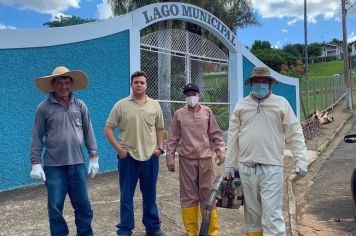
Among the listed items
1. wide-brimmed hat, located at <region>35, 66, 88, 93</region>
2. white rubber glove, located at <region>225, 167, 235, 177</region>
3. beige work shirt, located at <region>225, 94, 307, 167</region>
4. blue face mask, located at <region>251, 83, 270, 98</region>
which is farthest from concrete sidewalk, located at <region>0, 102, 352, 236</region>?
blue face mask, located at <region>251, 83, 270, 98</region>

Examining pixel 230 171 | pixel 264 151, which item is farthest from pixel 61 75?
pixel 264 151

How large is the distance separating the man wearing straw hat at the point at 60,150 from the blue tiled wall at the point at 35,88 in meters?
2.92

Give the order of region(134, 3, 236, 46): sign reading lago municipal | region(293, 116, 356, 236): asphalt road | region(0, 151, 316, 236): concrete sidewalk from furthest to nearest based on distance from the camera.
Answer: region(134, 3, 236, 46): sign reading lago municipal, region(293, 116, 356, 236): asphalt road, region(0, 151, 316, 236): concrete sidewalk

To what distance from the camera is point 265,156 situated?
4.04 metres

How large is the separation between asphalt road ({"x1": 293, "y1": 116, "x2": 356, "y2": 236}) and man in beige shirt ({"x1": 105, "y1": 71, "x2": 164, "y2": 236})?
207 centimetres

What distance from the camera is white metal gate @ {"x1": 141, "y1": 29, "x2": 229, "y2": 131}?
30.6ft

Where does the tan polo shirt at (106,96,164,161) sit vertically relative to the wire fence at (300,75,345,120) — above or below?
below

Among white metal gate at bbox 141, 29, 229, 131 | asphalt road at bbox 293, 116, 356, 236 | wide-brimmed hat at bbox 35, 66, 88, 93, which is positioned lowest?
asphalt road at bbox 293, 116, 356, 236

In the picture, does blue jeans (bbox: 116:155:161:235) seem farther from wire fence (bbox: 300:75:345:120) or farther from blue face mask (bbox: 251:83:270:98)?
wire fence (bbox: 300:75:345:120)

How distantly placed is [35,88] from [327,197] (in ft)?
16.0

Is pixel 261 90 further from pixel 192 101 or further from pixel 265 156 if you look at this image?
pixel 192 101

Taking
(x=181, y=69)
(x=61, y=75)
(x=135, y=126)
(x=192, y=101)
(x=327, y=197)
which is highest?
(x=181, y=69)

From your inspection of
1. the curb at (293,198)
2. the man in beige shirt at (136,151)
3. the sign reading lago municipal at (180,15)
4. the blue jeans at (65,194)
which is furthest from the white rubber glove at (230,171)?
the sign reading lago municipal at (180,15)

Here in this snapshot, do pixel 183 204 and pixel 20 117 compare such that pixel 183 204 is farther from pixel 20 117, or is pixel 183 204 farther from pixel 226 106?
pixel 226 106
